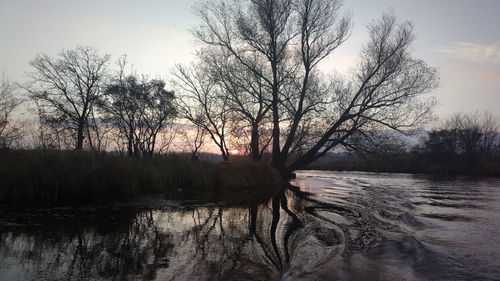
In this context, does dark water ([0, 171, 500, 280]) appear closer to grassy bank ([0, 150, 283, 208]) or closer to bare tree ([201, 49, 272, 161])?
grassy bank ([0, 150, 283, 208])

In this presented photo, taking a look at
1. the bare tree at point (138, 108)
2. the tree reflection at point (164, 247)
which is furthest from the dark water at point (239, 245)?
the bare tree at point (138, 108)

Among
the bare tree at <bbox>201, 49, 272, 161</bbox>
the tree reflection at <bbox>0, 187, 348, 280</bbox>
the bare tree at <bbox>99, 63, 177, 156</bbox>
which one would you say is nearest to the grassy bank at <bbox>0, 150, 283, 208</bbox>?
the tree reflection at <bbox>0, 187, 348, 280</bbox>

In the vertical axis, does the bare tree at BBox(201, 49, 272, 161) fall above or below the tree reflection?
above

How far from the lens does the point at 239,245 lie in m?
7.11

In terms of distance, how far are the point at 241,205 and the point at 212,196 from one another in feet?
7.42

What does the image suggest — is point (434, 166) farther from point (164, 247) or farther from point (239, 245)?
point (164, 247)

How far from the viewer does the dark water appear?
542cm

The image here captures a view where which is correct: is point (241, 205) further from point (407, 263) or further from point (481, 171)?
point (481, 171)

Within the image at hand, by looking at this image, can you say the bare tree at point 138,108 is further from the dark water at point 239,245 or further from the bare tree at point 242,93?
the dark water at point 239,245

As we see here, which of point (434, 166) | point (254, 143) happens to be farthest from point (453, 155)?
point (254, 143)

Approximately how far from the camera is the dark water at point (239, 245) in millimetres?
5422

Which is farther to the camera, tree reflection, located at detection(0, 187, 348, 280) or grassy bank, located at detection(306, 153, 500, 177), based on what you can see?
grassy bank, located at detection(306, 153, 500, 177)

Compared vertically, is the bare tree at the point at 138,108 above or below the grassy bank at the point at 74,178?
above

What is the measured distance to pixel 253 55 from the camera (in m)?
27.5
